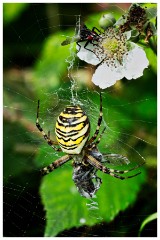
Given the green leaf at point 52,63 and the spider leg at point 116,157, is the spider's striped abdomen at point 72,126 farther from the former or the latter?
the green leaf at point 52,63

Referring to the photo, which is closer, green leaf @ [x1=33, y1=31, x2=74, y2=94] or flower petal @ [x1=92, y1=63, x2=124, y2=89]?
flower petal @ [x1=92, y1=63, x2=124, y2=89]

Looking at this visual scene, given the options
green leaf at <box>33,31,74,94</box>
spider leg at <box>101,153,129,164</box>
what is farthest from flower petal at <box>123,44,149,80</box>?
green leaf at <box>33,31,74,94</box>

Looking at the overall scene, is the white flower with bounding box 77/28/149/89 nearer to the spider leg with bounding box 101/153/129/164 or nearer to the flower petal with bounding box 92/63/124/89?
the flower petal with bounding box 92/63/124/89

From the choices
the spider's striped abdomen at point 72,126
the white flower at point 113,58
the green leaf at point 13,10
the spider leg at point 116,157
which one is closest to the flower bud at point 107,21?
the white flower at point 113,58

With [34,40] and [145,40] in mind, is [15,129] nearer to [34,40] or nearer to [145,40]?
[34,40]

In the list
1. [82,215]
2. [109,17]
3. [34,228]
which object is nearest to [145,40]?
[109,17]

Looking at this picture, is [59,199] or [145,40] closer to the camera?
[145,40]
